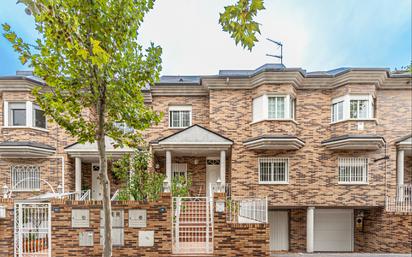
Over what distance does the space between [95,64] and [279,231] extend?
11966 mm

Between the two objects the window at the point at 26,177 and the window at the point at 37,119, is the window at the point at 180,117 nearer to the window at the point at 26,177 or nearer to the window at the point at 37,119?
the window at the point at 37,119

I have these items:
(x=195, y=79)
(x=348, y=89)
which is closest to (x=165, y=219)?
(x=195, y=79)

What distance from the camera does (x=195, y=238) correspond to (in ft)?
25.0

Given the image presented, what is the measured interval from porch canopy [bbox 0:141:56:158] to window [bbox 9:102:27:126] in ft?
3.32

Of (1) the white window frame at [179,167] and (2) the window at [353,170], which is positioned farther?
(1) the white window frame at [179,167]

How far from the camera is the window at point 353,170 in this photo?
11914 mm

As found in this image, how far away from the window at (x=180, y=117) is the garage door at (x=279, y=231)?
6401 mm

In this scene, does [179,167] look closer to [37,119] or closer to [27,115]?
[37,119]

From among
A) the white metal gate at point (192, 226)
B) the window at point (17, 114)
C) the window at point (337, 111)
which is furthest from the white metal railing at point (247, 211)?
the window at point (17, 114)

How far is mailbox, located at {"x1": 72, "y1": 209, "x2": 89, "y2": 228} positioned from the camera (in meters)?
7.02

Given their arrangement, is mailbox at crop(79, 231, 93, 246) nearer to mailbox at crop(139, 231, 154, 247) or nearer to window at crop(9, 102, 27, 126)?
mailbox at crop(139, 231, 154, 247)

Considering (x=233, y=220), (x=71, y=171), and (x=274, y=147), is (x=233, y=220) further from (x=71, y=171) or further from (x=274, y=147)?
(x=71, y=171)

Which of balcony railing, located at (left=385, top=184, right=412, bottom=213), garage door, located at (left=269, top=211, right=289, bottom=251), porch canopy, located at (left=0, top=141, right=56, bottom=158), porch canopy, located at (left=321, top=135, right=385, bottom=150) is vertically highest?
porch canopy, located at (left=321, top=135, right=385, bottom=150)

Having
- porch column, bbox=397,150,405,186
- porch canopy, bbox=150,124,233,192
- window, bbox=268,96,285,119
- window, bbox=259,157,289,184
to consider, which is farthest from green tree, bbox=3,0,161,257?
porch column, bbox=397,150,405,186
